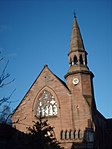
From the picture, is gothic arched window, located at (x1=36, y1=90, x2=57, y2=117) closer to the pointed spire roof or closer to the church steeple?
the church steeple

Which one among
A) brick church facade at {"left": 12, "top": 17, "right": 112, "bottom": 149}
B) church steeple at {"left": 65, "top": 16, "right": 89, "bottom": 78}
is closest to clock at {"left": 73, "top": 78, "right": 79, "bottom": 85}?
brick church facade at {"left": 12, "top": 17, "right": 112, "bottom": 149}

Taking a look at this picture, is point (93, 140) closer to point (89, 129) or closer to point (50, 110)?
point (89, 129)

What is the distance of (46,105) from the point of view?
35.8 metres

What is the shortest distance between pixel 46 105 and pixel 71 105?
14.6 ft

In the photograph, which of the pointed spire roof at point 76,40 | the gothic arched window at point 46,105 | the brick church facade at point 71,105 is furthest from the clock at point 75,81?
the pointed spire roof at point 76,40

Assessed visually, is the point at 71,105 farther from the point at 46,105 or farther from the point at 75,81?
the point at 46,105

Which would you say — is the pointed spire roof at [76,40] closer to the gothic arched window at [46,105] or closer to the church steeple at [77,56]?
the church steeple at [77,56]

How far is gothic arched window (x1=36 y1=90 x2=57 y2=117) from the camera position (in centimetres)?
3488

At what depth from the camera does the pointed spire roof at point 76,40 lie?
125ft

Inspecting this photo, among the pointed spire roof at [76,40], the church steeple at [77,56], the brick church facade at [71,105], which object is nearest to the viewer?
the brick church facade at [71,105]

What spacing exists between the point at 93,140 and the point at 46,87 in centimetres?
1095

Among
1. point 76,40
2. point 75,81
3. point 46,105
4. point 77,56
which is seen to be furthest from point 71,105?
point 76,40

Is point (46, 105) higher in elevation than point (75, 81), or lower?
lower

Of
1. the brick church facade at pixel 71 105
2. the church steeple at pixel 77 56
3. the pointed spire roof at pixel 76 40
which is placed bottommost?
the brick church facade at pixel 71 105
